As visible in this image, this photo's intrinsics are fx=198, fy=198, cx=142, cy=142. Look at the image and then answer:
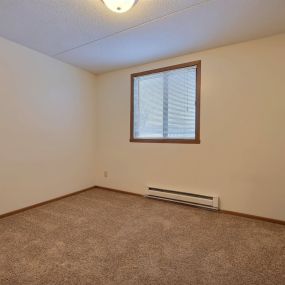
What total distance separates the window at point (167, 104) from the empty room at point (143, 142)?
0.02 meters

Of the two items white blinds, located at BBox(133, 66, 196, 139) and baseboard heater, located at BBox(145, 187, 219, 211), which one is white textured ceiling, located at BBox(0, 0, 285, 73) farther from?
baseboard heater, located at BBox(145, 187, 219, 211)

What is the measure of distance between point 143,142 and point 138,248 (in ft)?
6.19

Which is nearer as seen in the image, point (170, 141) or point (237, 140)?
point (237, 140)

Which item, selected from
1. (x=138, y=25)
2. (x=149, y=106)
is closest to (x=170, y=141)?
(x=149, y=106)

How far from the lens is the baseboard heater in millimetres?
2834

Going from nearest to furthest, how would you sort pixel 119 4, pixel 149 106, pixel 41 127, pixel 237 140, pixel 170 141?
pixel 119 4 → pixel 237 140 → pixel 41 127 → pixel 170 141 → pixel 149 106

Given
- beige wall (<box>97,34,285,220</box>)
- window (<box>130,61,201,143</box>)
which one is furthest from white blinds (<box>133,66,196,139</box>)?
beige wall (<box>97,34,285,220</box>)

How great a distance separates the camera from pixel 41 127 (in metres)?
3.04

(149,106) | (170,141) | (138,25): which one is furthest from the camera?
(149,106)

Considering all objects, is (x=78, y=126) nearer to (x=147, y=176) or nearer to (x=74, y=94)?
(x=74, y=94)

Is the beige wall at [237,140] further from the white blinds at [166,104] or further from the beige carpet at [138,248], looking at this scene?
the beige carpet at [138,248]

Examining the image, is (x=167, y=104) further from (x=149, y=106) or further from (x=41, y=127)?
(x=41, y=127)

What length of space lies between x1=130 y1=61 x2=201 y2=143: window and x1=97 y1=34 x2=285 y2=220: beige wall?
0.11 m

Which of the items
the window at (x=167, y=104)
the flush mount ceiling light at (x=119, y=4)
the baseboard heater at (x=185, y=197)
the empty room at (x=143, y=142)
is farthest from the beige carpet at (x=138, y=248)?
the flush mount ceiling light at (x=119, y=4)
